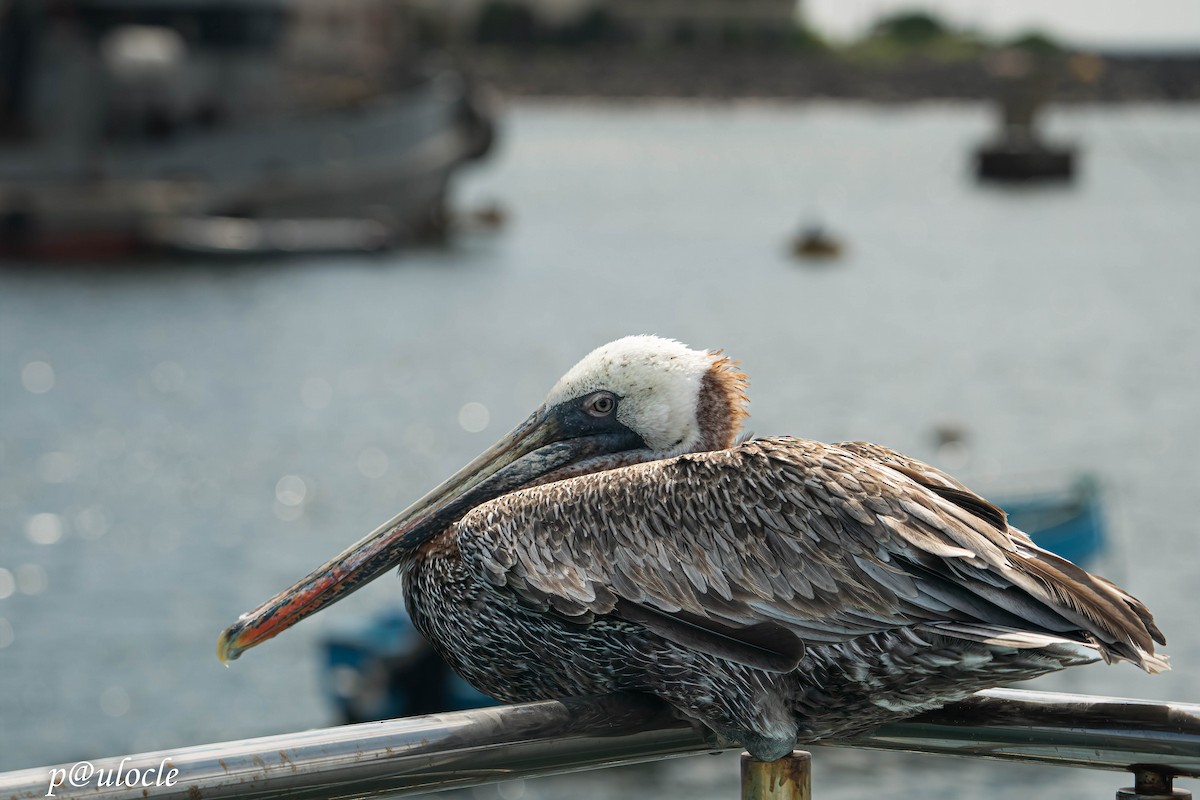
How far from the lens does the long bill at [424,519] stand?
2393 millimetres

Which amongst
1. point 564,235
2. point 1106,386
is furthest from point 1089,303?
point 564,235

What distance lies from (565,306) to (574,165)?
188 ft

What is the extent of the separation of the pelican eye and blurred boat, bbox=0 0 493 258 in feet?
104

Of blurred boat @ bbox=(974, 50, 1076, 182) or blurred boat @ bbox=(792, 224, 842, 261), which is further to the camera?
blurred boat @ bbox=(974, 50, 1076, 182)

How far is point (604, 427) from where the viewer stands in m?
2.67

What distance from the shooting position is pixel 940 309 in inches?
1454

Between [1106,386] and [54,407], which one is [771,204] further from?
[54,407]

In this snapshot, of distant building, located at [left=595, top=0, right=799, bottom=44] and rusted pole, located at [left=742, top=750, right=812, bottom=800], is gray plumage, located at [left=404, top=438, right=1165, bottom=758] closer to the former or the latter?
rusted pole, located at [left=742, top=750, right=812, bottom=800]

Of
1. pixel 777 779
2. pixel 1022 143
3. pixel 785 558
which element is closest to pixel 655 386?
pixel 785 558

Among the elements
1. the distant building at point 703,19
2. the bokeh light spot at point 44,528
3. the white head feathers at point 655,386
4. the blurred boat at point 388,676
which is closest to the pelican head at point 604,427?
the white head feathers at point 655,386

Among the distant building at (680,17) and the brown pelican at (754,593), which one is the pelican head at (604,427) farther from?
the distant building at (680,17)

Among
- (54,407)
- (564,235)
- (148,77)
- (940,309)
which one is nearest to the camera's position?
(54,407)

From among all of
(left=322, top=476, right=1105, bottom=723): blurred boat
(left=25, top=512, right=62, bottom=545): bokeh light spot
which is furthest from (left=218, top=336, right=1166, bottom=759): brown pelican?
(left=25, top=512, right=62, bottom=545): bokeh light spot

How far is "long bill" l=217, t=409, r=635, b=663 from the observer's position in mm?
2393
